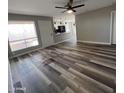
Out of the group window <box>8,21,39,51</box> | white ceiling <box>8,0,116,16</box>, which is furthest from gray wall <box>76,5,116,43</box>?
window <box>8,21,39,51</box>

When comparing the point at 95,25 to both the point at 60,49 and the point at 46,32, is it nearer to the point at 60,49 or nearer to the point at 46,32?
the point at 60,49

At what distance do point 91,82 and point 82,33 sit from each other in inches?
210

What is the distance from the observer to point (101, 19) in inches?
211

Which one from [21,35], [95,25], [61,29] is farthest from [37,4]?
[61,29]

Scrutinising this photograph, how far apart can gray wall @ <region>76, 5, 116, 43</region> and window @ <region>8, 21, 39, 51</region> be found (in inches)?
150

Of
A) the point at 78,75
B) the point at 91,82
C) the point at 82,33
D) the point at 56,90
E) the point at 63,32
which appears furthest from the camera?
the point at 63,32

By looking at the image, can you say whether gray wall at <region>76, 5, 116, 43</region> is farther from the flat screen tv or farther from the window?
the window

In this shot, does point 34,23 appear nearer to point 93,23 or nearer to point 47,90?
point 93,23

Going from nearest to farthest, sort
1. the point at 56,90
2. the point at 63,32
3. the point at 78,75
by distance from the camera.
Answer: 1. the point at 56,90
2. the point at 78,75
3. the point at 63,32

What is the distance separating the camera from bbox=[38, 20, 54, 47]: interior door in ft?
20.0

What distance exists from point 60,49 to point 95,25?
3047 millimetres

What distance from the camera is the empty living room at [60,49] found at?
212 centimetres
